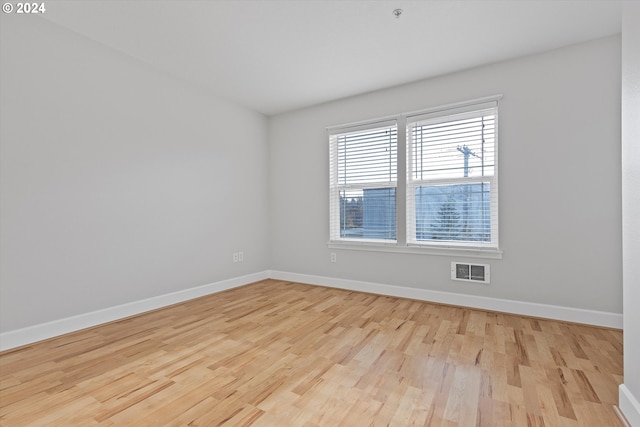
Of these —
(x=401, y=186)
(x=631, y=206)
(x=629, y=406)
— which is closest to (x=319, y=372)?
(x=629, y=406)

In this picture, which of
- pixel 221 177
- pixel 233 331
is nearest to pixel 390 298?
pixel 233 331

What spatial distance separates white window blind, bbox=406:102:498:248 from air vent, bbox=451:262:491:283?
230 millimetres

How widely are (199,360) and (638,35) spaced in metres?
3.06

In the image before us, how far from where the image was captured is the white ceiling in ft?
7.41

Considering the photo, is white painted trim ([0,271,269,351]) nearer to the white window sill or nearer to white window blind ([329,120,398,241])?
the white window sill

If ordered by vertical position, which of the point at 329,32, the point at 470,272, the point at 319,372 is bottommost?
the point at 319,372

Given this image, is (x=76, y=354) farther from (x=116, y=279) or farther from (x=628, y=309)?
(x=628, y=309)

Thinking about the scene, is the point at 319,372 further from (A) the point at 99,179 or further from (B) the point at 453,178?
(A) the point at 99,179

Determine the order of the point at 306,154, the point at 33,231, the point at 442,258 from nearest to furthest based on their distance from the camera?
1. the point at 33,231
2. the point at 442,258
3. the point at 306,154

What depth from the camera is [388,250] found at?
3709 mm

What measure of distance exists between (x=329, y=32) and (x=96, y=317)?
335 cm

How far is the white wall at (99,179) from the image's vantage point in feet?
7.61

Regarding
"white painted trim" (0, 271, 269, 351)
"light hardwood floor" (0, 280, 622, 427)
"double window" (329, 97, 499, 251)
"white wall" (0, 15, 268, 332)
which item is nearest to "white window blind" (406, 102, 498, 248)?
"double window" (329, 97, 499, 251)

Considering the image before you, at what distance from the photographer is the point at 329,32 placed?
8.38ft
